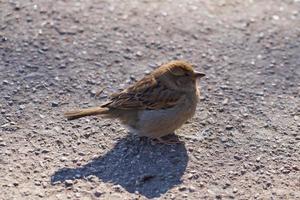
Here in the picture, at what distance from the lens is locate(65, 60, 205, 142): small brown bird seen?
549 centimetres

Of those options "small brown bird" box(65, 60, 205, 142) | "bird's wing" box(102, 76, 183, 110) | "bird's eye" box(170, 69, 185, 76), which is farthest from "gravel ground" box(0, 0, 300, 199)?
"bird's eye" box(170, 69, 185, 76)

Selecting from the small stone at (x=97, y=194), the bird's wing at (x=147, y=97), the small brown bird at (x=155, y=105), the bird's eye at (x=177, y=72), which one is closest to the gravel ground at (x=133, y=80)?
the small stone at (x=97, y=194)

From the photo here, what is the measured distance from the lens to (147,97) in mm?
5543

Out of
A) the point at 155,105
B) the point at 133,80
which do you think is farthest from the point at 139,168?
the point at 133,80

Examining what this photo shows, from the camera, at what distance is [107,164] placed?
17.5 feet

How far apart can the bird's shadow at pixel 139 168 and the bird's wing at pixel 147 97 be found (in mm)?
323

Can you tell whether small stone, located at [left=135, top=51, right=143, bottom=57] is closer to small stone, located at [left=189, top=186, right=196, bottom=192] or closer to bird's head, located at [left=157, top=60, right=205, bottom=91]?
bird's head, located at [left=157, top=60, right=205, bottom=91]

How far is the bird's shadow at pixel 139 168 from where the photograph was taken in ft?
16.7

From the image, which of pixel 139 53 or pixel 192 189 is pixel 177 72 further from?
pixel 139 53

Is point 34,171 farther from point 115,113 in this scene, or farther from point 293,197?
point 293,197

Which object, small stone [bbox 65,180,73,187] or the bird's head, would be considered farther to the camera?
the bird's head

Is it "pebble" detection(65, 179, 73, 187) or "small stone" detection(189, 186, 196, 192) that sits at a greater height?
"small stone" detection(189, 186, 196, 192)

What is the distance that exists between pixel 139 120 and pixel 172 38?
6.31 feet

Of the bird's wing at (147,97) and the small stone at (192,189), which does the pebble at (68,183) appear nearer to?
the bird's wing at (147,97)
